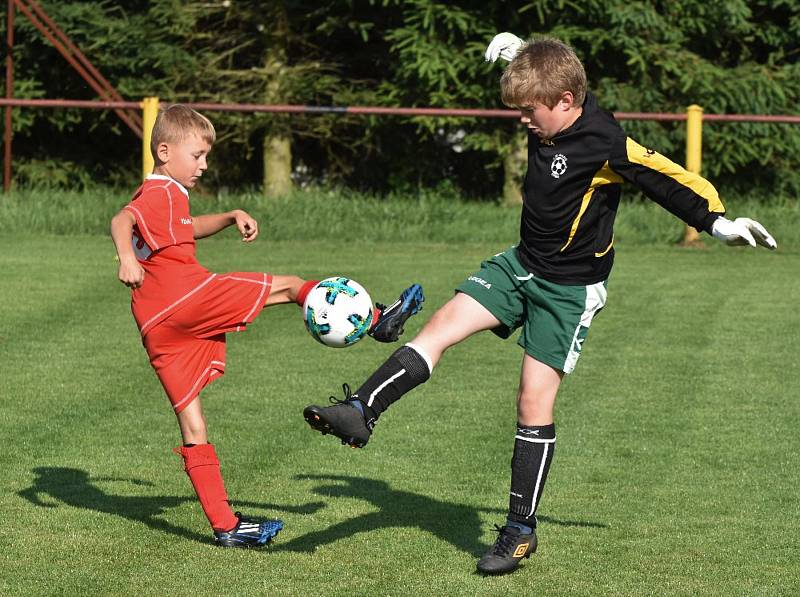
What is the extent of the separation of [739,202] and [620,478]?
13.1 metres

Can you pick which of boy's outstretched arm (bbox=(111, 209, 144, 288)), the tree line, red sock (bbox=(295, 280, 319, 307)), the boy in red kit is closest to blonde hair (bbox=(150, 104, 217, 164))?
the boy in red kit

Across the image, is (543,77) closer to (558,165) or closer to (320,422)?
(558,165)

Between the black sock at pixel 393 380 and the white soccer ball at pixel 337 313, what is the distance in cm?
35

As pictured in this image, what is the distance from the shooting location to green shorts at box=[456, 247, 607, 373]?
5656mm

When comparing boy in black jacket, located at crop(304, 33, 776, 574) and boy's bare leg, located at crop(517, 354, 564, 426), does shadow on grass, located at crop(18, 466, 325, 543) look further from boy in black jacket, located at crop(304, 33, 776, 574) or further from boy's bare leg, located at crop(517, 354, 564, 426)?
boy's bare leg, located at crop(517, 354, 564, 426)


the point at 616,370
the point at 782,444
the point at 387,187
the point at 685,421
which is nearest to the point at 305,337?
the point at 616,370

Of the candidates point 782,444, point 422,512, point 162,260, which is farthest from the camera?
point 782,444

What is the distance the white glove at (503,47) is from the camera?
19.7ft

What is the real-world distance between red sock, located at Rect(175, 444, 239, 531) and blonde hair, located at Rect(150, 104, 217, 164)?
46.2 inches

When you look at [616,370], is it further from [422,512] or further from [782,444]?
[422,512]

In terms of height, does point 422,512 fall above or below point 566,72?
below

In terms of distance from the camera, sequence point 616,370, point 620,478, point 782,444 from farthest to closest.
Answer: point 616,370 → point 782,444 → point 620,478

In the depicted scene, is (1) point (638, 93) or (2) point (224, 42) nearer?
(1) point (638, 93)

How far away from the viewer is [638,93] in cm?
2012
